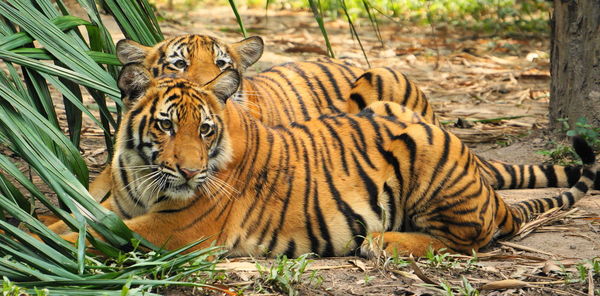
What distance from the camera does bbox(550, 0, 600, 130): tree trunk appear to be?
5621mm

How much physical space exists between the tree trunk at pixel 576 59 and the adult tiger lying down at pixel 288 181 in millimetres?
1372

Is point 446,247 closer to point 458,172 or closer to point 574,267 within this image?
point 458,172

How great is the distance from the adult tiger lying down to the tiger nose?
13mm

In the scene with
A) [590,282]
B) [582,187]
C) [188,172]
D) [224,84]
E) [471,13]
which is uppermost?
[224,84]

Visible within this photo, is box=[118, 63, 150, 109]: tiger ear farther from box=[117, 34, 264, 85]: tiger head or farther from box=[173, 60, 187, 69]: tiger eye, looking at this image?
box=[173, 60, 187, 69]: tiger eye

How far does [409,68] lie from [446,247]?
17.6 ft

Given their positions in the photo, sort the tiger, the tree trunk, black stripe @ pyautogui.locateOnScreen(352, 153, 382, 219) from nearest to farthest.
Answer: black stripe @ pyautogui.locateOnScreen(352, 153, 382, 219) < the tiger < the tree trunk

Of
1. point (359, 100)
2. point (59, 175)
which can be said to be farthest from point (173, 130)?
point (359, 100)

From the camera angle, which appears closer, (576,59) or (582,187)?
(582,187)

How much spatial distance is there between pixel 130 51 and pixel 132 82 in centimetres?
110

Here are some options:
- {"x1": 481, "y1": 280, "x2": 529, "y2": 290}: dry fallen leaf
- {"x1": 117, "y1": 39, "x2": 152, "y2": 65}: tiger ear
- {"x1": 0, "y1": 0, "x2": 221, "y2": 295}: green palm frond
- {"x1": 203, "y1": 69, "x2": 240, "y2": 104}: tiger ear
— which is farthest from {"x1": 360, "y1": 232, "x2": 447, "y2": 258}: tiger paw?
{"x1": 117, "y1": 39, "x2": 152, "y2": 65}: tiger ear

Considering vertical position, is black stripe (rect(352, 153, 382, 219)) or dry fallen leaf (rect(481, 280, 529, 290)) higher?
black stripe (rect(352, 153, 382, 219))

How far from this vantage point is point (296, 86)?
5.89 m

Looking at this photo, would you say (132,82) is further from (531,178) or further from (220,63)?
(531,178)
